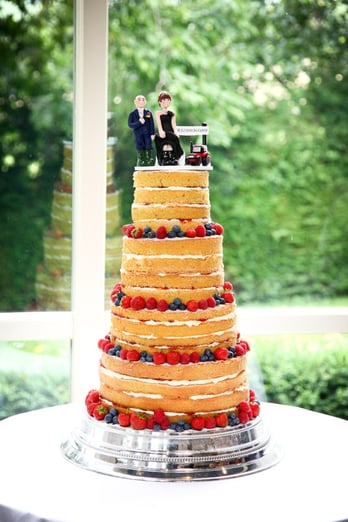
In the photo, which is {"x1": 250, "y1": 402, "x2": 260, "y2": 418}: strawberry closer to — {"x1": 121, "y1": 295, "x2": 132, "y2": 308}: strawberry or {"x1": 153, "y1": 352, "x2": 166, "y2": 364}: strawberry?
{"x1": 153, "y1": 352, "x2": 166, "y2": 364}: strawberry

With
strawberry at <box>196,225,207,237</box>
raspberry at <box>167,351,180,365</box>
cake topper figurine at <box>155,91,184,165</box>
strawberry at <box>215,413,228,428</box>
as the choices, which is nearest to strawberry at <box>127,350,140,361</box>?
raspberry at <box>167,351,180,365</box>

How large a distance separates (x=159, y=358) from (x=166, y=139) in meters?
0.75

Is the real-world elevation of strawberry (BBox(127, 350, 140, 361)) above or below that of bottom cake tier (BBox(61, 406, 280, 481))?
above

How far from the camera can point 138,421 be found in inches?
104

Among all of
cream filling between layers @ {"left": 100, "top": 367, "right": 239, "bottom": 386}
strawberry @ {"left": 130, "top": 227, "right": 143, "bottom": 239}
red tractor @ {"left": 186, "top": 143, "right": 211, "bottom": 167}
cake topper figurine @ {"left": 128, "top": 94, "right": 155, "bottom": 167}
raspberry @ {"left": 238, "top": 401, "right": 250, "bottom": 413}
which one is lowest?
raspberry @ {"left": 238, "top": 401, "right": 250, "bottom": 413}

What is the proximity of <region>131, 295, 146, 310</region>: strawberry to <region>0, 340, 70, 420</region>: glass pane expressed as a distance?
1.46 meters

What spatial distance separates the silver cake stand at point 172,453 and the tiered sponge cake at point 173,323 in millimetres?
36

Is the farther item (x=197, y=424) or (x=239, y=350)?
(x=239, y=350)

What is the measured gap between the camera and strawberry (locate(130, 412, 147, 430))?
2.64m

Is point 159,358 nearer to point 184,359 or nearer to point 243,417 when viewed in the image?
point 184,359

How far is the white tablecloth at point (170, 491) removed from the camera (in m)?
2.24

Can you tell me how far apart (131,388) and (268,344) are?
6.20 ft

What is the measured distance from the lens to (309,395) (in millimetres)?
4539

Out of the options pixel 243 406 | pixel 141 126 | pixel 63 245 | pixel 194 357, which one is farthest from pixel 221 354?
pixel 63 245
